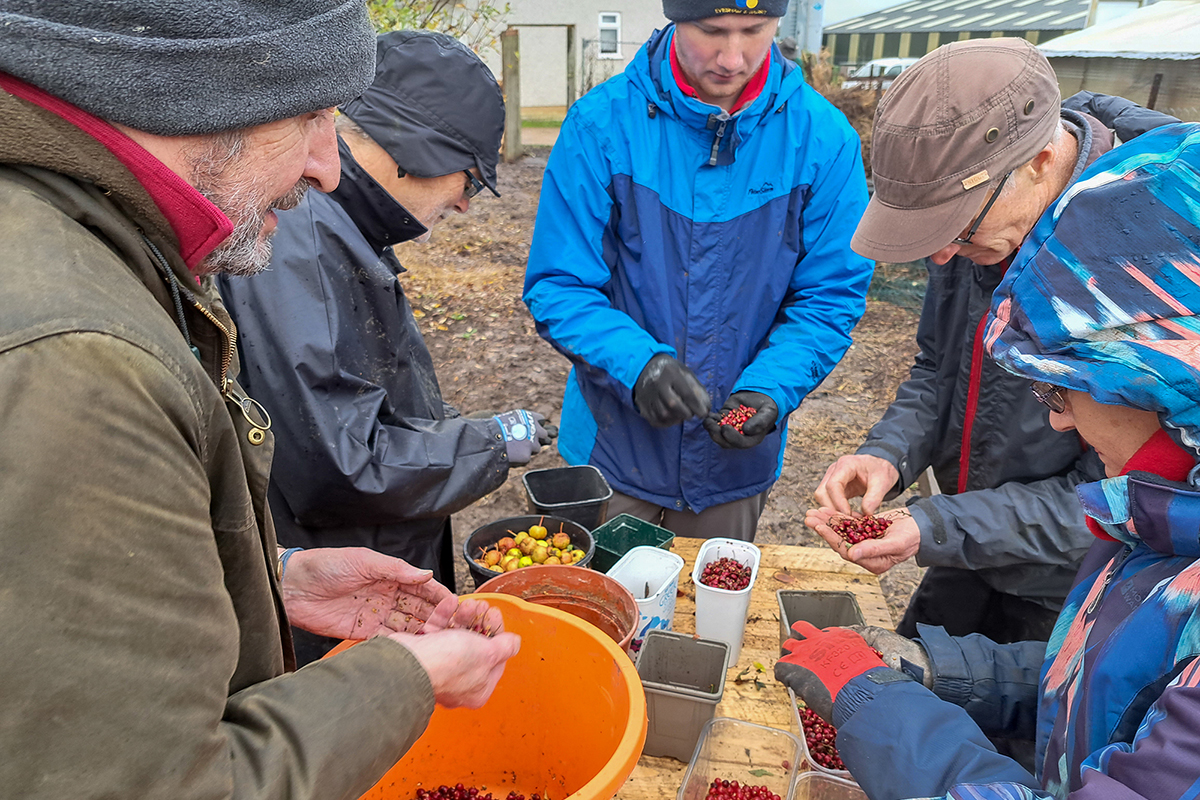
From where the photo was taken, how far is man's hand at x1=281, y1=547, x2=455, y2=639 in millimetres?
1825

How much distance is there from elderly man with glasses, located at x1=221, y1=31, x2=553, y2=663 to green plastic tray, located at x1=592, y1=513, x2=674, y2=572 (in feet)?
1.41

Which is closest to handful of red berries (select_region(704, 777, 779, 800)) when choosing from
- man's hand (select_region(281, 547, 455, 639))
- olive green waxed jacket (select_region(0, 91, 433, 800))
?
man's hand (select_region(281, 547, 455, 639))

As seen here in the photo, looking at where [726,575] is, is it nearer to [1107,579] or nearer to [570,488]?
[570,488]

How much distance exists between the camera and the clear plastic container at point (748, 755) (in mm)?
1922

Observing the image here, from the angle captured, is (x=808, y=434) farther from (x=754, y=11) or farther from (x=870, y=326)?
(x=754, y=11)

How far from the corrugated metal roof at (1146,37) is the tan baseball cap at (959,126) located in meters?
4.54

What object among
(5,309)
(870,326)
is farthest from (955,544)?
(870,326)

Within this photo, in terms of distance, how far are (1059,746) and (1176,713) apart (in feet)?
1.35

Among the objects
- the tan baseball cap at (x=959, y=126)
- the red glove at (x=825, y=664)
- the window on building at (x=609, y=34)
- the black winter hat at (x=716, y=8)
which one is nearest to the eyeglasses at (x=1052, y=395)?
the red glove at (x=825, y=664)

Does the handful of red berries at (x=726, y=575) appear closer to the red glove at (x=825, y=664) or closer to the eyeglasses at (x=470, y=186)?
the red glove at (x=825, y=664)

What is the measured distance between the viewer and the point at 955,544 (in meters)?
2.39

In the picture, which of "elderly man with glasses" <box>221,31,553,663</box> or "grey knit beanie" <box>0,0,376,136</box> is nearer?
"grey knit beanie" <box>0,0,376,136</box>

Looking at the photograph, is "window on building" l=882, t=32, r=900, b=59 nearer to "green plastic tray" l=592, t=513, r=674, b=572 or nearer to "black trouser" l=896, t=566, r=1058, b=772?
"black trouser" l=896, t=566, r=1058, b=772

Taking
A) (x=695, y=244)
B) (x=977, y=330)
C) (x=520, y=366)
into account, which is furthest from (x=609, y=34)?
(x=977, y=330)
